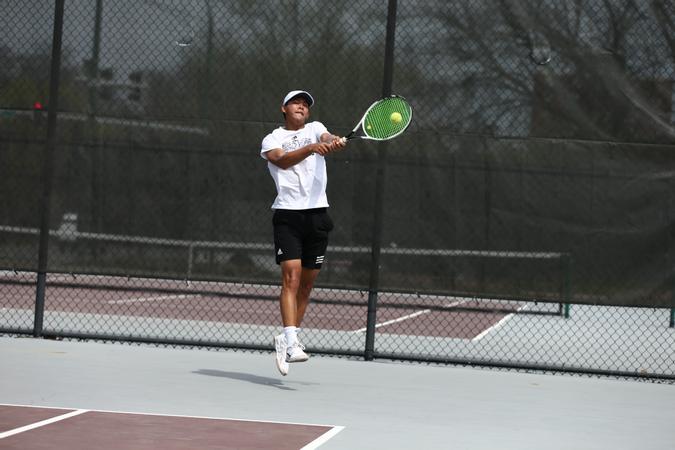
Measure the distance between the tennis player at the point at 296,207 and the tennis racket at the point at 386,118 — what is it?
0.88ft

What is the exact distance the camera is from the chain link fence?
26.8ft

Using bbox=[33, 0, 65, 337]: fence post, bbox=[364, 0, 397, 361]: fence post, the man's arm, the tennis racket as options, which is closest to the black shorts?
the man's arm

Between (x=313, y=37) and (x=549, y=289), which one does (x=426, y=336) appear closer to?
(x=549, y=289)

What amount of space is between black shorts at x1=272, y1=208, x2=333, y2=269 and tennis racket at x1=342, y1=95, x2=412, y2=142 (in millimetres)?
577

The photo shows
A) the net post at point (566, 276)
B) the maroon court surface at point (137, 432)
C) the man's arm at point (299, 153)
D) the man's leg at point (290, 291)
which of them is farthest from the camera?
the net post at point (566, 276)

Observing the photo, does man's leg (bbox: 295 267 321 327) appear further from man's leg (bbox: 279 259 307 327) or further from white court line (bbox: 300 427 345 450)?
white court line (bbox: 300 427 345 450)

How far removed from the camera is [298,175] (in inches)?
282

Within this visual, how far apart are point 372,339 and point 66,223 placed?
2421mm

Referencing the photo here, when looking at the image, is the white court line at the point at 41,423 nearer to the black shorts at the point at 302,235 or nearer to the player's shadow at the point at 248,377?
the player's shadow at the point at 248,377

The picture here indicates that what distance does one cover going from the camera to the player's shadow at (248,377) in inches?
281

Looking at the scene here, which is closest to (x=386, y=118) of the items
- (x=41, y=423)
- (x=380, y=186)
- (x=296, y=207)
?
(x=296, y=207)

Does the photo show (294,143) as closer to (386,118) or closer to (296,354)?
(386,118)

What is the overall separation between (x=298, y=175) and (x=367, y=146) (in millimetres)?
1380

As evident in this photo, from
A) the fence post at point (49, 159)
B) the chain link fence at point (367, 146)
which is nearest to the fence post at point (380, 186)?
the chain link fence at point (367, 146)
